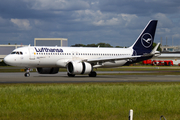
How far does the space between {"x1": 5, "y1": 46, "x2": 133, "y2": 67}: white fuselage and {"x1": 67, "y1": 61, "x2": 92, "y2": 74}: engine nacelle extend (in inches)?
85.4

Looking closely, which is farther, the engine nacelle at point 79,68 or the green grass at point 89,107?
the engine nacelle at point 79,68

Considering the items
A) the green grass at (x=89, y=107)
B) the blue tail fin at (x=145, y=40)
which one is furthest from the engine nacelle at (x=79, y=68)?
the green grass at (x=89, y=107)

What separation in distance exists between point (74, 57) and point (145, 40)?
47.1 ft

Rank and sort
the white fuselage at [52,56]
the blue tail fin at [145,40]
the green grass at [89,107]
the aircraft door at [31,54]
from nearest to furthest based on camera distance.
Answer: the green grass at [89,107]
the white fuselage at [52,56]
the aircraft door at [31,54]
the blue tail fin at [145,40]

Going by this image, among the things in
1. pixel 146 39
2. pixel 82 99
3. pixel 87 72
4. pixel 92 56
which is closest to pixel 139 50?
pixel 146 39

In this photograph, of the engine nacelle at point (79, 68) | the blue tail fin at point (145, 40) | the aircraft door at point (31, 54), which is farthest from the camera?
the blue tail fin at point (145, 40)

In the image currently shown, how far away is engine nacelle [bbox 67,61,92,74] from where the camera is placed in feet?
137

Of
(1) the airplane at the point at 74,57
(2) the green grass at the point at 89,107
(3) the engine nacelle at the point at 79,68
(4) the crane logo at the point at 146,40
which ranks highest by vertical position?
(4) the crane logo at the point at 146,40

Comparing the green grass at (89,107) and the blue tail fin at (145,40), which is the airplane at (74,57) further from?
the green grass at (89,107)

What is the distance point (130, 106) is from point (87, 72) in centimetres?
A: 2679

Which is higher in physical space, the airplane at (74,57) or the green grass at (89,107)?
the airplane at (74,57)

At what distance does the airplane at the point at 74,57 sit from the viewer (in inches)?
1658

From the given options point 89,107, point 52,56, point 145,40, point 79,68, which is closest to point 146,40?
point 145,40

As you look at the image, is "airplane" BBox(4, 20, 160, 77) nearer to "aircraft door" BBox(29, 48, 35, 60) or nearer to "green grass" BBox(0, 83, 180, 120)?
"aircraft door" BBox(29, 48, 35, 60)
